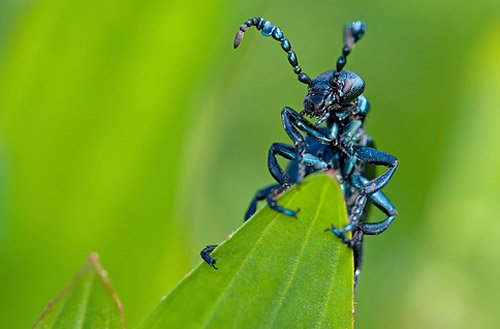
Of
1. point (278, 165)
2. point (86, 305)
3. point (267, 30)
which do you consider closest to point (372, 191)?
point (278, 165)

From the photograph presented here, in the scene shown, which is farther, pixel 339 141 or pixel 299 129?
pixel 339 141

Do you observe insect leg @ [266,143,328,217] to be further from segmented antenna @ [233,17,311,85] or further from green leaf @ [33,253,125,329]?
green leaf @ [33,253,125,329]

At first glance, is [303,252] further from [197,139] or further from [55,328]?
[197,139]

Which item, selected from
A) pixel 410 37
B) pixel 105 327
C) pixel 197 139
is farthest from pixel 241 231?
pixel 410 37

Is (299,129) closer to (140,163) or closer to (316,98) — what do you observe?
(316,98)

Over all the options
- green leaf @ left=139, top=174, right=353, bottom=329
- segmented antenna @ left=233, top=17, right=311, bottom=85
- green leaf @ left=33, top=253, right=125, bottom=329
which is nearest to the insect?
segmented antenna @ left=233, top=17, right=311, bottom=85

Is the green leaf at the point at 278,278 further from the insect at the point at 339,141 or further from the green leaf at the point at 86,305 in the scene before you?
A: the insect at the point at 339,141
